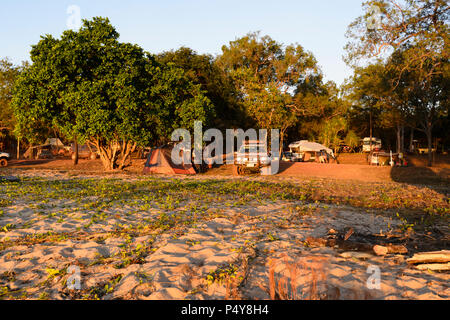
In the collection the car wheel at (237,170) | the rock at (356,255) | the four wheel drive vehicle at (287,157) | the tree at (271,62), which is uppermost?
the tree at (271,62)

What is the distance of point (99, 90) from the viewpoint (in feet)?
58.9

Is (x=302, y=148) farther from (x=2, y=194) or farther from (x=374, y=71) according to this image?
(x=2, y=194)

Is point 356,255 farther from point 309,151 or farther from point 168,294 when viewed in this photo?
point 309,151

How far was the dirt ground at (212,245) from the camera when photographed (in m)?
4.06

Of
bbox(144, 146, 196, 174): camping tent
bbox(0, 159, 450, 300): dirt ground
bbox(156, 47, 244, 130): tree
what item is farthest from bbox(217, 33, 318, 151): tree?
bbox(0, 159, 450, 300): dirt ground

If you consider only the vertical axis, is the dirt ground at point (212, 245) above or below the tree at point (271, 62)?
below

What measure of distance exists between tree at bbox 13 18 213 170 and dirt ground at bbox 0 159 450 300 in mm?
8363

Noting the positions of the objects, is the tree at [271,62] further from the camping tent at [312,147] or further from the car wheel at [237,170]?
the car wheel at [237,170]

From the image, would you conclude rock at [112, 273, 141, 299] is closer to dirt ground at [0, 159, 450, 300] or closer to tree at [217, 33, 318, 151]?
dirt ground at [0, 159, 450, 300]

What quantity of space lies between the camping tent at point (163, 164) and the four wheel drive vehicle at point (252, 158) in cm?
317

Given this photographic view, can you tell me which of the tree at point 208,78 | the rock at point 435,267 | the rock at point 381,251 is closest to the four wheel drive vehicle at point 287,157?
the tree at point 208,78

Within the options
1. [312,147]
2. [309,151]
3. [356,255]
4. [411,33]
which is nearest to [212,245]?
[356,255]

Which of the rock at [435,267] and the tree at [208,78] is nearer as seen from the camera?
the rock at [435,267]

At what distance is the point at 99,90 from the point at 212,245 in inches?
586
